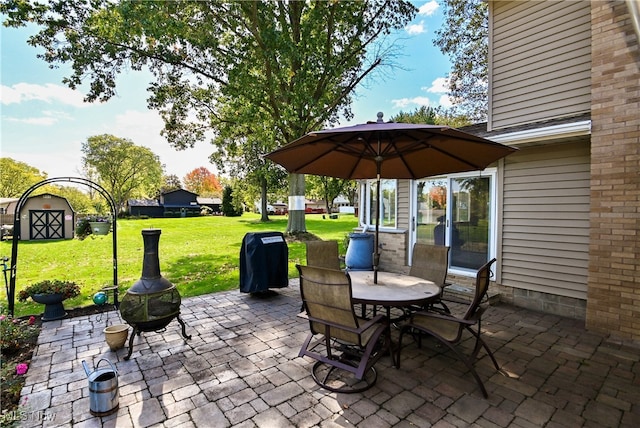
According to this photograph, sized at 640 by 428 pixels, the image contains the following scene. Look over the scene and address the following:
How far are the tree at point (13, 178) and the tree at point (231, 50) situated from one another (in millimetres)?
A: 29566

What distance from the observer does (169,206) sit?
1513 inches

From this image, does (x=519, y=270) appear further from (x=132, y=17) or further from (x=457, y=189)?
(x=132, y=17)

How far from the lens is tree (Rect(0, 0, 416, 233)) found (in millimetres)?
8719

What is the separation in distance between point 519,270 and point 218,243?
36.7ft

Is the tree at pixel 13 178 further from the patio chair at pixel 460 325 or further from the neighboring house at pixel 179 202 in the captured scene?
the patio chair at pixel 460 325

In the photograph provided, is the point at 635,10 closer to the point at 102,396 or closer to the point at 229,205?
the point at 102,396

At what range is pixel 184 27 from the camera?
29.0ft

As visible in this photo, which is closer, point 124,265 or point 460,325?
point 460,325

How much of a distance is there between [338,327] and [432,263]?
6.93ft

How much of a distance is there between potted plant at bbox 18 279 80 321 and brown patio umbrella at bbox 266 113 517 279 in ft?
11.7

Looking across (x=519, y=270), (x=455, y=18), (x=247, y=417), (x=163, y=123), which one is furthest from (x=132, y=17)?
(x=455, y=18)

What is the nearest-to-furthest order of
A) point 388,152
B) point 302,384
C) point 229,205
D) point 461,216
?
point 302,384, point 388,152, point 461,216, point 229,205

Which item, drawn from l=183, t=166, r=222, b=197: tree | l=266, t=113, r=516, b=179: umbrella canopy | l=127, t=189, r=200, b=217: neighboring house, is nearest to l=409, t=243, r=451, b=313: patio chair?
l=266, t=113, r=516, b=179: umbrella canopy

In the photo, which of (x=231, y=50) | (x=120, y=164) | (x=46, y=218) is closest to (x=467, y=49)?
(x=231, y=50)
